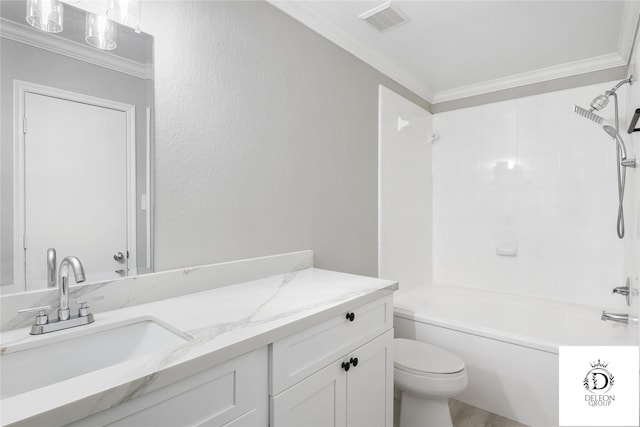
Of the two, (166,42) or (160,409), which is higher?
(166,42)

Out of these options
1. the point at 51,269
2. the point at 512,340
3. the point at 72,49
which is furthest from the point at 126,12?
the point at 512,340

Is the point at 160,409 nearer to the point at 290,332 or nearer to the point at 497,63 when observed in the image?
the point at 290,332

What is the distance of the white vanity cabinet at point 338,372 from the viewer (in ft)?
3.38

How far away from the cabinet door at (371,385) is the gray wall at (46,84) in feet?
3.00

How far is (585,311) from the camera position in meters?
2.50

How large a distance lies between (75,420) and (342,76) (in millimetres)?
2105

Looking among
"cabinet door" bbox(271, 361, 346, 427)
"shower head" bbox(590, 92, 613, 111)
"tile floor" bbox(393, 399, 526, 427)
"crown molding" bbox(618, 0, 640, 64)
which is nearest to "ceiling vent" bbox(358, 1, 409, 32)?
"crown molding" bbox(618, 0, 640, 64)

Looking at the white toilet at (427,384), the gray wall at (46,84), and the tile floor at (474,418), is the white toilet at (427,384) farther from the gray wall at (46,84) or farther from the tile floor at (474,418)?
the gray wall at (46,84)

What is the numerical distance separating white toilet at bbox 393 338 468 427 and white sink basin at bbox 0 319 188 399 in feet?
4.11

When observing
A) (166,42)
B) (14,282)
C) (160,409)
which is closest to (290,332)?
(160,409)

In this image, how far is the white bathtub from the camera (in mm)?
1924

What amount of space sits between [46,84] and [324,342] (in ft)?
3.95

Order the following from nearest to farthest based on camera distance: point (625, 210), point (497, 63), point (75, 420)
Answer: point (75, 420) < point (625, 210) < point (497, 63)

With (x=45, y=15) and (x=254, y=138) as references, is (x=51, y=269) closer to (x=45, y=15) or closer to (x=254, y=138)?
(x=45, y=15)
